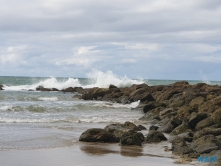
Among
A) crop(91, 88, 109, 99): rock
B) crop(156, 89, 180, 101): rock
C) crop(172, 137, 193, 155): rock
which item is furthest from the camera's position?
crop(91, 88, 109, 99): rock

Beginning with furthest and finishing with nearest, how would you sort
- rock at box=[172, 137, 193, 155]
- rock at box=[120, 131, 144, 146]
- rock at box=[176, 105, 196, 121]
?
rock at box=[176, 105, 196, 121] → rock at box=[120, 131, 144, 146] → rock at box=[172, 137, 193, 155]

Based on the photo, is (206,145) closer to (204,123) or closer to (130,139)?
(130,139)

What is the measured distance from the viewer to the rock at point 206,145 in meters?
9.52

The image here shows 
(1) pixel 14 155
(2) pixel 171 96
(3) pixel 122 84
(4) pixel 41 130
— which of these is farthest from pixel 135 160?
(3) pixel 122 84

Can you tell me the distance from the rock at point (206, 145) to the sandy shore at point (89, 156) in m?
0.71

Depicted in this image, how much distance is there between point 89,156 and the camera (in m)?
9.25

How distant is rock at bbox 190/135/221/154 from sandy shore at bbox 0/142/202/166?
0.71m

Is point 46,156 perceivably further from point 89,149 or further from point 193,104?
point 193,104

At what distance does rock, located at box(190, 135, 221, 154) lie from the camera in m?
9.52

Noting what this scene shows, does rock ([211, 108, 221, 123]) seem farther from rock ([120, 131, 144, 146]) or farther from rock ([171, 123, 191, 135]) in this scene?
rock ([120, 131, 144, 146])

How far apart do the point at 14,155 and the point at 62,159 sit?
1.22 m

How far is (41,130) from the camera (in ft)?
45.8

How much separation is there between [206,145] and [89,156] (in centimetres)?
296

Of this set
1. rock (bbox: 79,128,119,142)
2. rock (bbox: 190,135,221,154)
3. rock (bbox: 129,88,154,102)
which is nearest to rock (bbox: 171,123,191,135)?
rock (bbox: 79,128,119,142)
